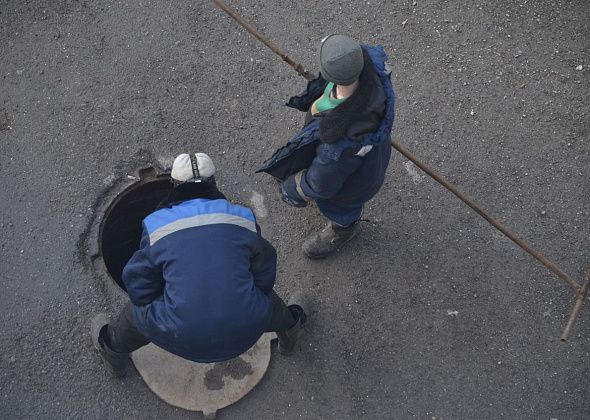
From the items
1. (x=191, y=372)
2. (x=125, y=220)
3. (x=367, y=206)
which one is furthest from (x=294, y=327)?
(x=125, y=220)

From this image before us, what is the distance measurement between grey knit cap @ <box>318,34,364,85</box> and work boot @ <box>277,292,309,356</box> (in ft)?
5.29

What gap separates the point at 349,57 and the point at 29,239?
2543 millimetres

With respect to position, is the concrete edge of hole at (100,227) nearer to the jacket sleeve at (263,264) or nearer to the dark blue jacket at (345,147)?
the dark blue jacket at (345,147)

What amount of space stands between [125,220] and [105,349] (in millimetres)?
1236

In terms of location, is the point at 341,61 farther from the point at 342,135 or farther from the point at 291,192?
the point at 291,192

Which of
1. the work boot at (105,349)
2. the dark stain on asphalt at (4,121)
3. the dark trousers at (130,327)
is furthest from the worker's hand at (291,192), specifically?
the dark stain on asphalt at (4,121)

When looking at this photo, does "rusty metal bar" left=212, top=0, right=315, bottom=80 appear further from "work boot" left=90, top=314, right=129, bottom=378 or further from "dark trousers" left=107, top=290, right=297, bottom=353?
"work boot" left=90, top=314, right=129, bottom=378

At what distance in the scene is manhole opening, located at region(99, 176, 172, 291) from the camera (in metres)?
3.99

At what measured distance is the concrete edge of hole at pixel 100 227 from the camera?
3.72 metres

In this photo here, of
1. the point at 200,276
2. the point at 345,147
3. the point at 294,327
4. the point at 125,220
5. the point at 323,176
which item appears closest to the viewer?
the point at 200,276

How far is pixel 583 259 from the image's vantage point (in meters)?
4.00

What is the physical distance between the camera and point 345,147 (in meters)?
2.65

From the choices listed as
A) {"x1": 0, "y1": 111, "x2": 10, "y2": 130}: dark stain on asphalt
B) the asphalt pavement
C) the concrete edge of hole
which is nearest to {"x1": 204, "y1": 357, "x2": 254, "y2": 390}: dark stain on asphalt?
the asphalt pavement

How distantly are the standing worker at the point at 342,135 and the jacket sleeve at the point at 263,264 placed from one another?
1.62 ft
